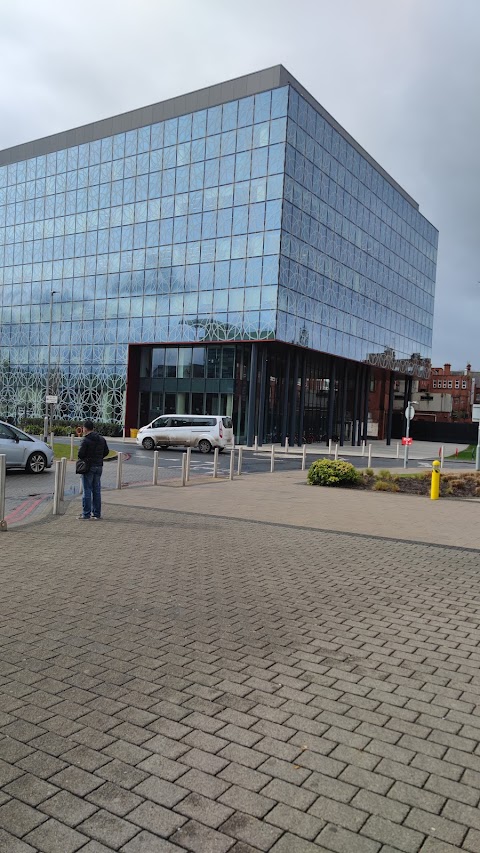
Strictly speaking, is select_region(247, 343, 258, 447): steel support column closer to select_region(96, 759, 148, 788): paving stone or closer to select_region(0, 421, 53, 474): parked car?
select_region(0, 421, 53, 474): parked car

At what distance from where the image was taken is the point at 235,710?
12.9 feet

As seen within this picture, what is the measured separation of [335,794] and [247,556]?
558cm

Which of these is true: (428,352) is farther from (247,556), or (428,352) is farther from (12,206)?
(247,556)

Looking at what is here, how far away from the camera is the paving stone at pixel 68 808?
2.84 metres

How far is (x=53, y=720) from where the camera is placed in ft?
12.2

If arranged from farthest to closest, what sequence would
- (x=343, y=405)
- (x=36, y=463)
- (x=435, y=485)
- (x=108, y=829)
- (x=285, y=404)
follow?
(x=343, y=405)
(x=285, y=404)
(x=36, y=463)
(x=435, y=485)
(x=108, y=829)

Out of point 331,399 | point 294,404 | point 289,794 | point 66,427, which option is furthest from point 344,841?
point 331,399

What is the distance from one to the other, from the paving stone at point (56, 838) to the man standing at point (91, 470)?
827 cm

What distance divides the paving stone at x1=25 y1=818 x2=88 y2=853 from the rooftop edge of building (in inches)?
1777

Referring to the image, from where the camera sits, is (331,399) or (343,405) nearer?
(331,399)

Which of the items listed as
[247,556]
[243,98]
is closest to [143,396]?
[243,98]

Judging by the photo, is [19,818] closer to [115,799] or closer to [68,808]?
[68,808]

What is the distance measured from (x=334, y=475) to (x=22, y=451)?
8.89m

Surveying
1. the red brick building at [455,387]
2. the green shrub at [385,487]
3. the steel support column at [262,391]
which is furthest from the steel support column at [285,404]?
A: the red brick building at [455,387]
